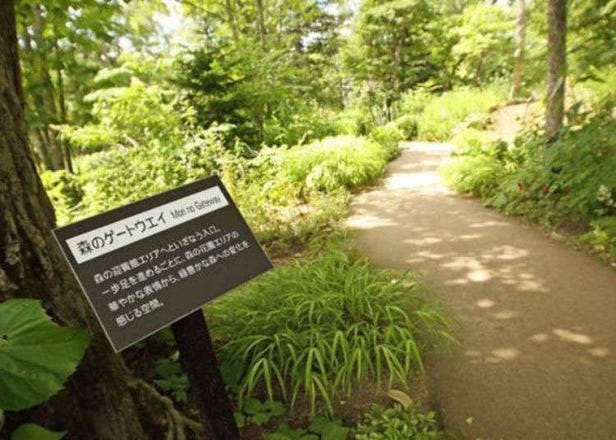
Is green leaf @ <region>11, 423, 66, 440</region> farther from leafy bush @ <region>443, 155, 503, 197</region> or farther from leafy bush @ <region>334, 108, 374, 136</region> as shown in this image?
leafy bush @ <region>334, 108, 374, 136</region>

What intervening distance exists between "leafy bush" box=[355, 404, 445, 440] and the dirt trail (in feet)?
0.65

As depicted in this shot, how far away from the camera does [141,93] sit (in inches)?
279

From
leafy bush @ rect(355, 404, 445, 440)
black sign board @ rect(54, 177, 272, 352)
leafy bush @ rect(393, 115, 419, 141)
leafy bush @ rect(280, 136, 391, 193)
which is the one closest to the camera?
black sign board @ rect(54, 177, 272, 352)

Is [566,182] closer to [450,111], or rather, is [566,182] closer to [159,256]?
[159,256]

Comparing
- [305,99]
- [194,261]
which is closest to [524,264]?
[194,261]

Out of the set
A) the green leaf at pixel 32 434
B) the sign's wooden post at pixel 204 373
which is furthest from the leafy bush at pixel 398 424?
the green leaf at pixel 32 434

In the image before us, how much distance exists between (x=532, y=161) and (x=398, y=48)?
1171 cm

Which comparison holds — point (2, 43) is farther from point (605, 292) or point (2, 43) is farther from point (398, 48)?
point (398, 48)

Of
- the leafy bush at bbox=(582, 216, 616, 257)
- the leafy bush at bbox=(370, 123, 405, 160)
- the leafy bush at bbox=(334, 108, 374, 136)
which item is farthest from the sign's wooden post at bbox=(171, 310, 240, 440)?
the leafy bush at bbox=(334, 108, 374, 136)

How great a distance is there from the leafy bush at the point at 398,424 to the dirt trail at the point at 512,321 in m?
0.20

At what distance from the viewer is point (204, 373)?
1802 millimetres

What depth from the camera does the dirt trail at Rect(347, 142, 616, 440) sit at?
2365mm

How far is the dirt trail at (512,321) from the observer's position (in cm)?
237

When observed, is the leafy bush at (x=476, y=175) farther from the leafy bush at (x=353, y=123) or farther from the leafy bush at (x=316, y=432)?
the leafy bush at (x=316, y=432)
